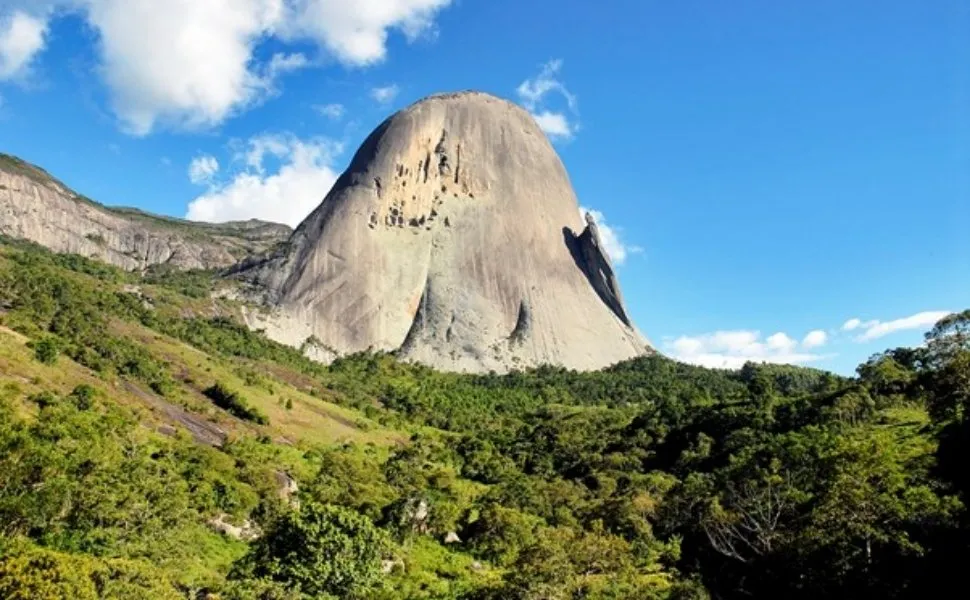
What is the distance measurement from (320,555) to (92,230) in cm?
12740

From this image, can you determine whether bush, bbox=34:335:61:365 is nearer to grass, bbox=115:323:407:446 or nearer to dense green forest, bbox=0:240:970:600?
dense green forest, bbox=0:240:970:600

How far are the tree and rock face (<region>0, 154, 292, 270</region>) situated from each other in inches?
4494

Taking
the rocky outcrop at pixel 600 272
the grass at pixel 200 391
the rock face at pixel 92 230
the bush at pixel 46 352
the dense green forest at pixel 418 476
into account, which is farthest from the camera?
the rocky outcrop at pixel 600 272

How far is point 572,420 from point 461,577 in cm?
4980

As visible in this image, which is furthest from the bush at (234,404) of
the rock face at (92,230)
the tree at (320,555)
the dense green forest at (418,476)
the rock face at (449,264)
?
the rock face at (92,230)

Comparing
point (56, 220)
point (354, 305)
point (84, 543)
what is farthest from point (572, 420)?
point (56, 220)

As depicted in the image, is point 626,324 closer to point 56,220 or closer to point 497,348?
point 497,348

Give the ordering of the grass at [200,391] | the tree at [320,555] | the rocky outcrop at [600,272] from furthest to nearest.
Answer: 1. the rocky outcrop at [600,272]
2. the grass at [200,391]
3. the tree at [320,555]

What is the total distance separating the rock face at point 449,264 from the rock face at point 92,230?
95.0 feet

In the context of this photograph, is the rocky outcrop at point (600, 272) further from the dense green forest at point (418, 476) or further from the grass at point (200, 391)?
the grass at point (200, 391)

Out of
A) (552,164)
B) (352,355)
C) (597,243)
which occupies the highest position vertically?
(552,164)

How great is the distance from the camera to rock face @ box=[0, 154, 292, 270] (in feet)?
384

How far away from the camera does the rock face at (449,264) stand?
111m

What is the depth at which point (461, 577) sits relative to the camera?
108 feet
